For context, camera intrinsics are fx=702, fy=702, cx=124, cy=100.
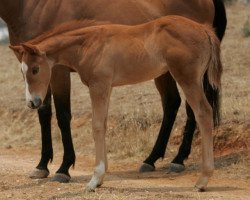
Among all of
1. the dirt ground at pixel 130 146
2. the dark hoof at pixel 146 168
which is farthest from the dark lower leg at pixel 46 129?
the dark hoof at pixel 146 168

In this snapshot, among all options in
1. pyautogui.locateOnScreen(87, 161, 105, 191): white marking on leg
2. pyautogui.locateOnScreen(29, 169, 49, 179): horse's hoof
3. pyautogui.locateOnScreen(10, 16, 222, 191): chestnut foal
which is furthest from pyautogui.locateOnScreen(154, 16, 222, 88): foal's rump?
pyautogui.locateOnScreen(29, 169, 49, 179): horse's hoof

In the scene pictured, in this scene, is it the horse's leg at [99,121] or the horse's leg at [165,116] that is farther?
the horse's leg at [165,116]

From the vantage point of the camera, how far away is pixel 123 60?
24.1ft

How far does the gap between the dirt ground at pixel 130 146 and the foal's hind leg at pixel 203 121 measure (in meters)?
0.22

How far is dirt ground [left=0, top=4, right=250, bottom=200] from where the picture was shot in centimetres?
738

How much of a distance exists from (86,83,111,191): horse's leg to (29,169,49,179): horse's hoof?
4.40ft

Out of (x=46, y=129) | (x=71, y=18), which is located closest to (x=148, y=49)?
→ (x=71, y=18)

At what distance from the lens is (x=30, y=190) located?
7547 mm

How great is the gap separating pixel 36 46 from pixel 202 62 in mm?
1737

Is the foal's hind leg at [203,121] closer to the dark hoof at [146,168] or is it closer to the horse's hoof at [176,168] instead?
the horse's hoof at [176,168]

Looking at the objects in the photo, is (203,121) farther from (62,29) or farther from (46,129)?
(46,129)

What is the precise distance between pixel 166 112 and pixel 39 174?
1964 millimetres

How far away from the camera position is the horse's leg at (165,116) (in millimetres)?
9133

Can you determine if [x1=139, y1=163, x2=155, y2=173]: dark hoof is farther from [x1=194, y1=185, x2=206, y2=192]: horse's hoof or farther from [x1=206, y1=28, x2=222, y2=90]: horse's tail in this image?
[x1=206, y1=28, x2=222, y2=90]: horse's tail
